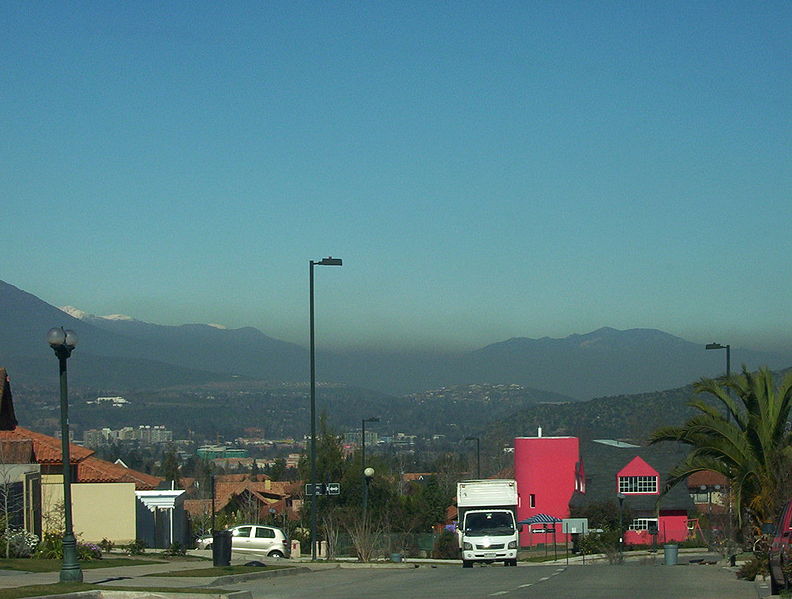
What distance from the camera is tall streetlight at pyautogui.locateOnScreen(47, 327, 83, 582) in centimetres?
2464

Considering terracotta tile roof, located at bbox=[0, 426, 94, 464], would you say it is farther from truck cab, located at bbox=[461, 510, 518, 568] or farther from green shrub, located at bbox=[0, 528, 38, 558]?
truck cab, located at bbox=[461, 510, 518, 568]

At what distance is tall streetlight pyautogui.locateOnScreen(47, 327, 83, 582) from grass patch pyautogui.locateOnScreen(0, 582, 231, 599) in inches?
26.7

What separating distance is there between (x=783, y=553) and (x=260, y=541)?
29.4 metres

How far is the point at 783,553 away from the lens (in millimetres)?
18750

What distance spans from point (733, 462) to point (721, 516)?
26.6 meters

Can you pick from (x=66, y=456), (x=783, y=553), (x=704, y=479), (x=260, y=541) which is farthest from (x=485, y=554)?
(x=704, y=479)

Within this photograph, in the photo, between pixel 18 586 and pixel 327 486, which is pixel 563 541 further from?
pixel 18 586

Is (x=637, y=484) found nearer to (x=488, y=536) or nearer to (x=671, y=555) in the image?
(x=671, y=555)

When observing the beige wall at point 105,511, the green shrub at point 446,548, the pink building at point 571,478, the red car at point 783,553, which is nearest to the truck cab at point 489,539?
A: the beige wall at point 105,511

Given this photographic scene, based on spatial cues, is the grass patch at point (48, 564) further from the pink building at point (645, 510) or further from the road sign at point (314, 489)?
the pink building at point (645, 510)

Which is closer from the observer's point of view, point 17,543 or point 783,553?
point 783,553

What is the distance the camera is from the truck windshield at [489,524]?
3969 centimetres

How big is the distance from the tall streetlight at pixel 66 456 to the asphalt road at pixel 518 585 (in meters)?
3.66

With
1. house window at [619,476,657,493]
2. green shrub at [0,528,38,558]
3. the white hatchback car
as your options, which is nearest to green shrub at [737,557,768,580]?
green shrub at [0,528,38,558]
